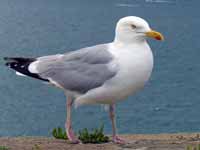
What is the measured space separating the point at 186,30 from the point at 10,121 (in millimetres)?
58635

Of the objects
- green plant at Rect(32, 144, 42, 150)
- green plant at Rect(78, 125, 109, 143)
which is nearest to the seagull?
green plant at Rect(78, 125, 109, 143)

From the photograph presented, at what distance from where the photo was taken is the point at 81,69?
790cm

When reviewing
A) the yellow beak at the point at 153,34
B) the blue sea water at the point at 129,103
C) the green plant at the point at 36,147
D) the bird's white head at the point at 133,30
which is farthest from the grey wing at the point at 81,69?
the blue sea water at the point at 129,103

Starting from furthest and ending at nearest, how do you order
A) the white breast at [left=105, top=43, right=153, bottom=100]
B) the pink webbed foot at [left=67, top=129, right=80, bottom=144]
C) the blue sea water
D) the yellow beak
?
1. the blue sea water
2. the pink webbed foot at [left=67, top=129, right=80, bottom=144]
3. the yellow beak
4. the white breast at [left=105, top=43, right=153, bottom=100]

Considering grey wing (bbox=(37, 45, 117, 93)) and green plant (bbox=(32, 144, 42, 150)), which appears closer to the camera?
green plant (bbox=(32, 144, 42, 150))

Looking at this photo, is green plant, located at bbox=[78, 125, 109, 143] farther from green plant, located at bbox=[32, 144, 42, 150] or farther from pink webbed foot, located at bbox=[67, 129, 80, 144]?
green plant, located at bbox=[32, 144, 42, 150]

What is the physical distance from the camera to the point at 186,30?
80625 mm

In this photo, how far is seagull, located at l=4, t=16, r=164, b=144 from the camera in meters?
7.53

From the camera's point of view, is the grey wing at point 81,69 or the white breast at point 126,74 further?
the grey wing at point 81,69

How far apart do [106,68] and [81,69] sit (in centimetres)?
41

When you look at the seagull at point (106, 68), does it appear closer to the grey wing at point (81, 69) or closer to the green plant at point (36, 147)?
the grey wing at point (81, 69)

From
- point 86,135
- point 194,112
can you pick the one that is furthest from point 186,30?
point 86,135

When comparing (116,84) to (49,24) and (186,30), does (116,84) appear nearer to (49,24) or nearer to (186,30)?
(186,30)

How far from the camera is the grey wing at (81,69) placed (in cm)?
768
